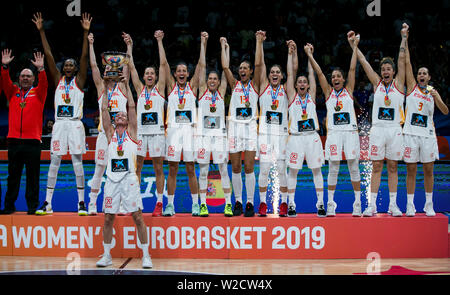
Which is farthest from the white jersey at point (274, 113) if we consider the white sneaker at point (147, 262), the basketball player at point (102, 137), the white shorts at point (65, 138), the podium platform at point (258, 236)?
the white shorts at point (65, 138)

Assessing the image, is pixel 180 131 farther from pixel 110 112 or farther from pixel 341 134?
pixel 341 134

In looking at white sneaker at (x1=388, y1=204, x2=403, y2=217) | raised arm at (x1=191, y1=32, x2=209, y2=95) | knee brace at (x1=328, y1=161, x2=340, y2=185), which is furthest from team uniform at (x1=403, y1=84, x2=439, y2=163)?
raised arm at (x1=191, y1=32, x2=209, y2=95)

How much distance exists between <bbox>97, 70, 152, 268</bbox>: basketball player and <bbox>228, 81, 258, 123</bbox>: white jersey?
131 centimetres

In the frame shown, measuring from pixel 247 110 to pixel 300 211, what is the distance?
226 centimetres

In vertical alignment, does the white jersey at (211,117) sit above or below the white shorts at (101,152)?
above

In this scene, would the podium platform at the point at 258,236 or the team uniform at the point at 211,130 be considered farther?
the team uniform at the point at 211,130

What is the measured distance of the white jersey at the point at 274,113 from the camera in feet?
20.8

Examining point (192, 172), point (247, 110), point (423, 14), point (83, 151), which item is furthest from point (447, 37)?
point (83, 151)

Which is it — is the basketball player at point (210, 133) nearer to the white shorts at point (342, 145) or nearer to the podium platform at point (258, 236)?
the podium platform at point (258, 236)

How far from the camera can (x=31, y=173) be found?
6402 millimetres

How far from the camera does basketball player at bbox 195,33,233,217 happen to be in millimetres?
6344

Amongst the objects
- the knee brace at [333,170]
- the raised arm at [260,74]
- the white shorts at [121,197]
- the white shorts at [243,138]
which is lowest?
the white shorts at [121,197]

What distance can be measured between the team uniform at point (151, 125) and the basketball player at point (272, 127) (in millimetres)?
1231
